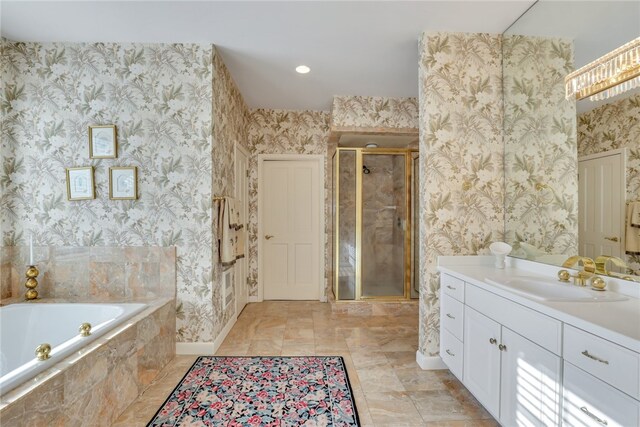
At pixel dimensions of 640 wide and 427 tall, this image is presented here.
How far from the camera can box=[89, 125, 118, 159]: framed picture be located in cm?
245

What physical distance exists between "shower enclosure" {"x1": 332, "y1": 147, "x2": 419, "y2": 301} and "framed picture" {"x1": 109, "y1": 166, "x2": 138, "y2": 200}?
7.14 feet

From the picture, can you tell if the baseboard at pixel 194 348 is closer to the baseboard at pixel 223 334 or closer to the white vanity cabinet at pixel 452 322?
the baseboard at pixel 223 334

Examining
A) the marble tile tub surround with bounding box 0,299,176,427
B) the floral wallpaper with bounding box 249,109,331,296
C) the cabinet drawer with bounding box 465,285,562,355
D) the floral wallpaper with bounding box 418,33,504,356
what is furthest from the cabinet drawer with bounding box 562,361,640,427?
the floral wallpaper with bounding box 249,109,331,296

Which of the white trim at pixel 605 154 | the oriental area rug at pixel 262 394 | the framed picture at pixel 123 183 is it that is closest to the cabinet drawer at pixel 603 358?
the white trim at pixel 605 154

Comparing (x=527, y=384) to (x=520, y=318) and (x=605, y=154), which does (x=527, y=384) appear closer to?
(x=520, y=318)

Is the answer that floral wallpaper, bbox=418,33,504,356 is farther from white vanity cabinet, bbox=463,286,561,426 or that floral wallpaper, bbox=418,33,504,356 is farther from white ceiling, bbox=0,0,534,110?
white vanity cabinet, bbox=463,286,561,426

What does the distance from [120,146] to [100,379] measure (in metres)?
1.74

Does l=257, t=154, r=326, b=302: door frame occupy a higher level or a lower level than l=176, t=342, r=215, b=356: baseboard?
higher

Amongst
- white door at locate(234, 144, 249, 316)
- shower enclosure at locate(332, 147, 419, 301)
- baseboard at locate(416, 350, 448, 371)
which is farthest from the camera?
shower enclosure at locate(332, 147, 419, 301)

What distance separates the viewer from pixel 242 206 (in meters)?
3.61

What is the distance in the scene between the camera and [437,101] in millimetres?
2287

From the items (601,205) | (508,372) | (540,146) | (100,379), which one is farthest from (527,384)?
(100,379)

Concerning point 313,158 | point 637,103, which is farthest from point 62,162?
point 637,103

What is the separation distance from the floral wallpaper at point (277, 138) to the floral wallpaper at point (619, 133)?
278 cm
